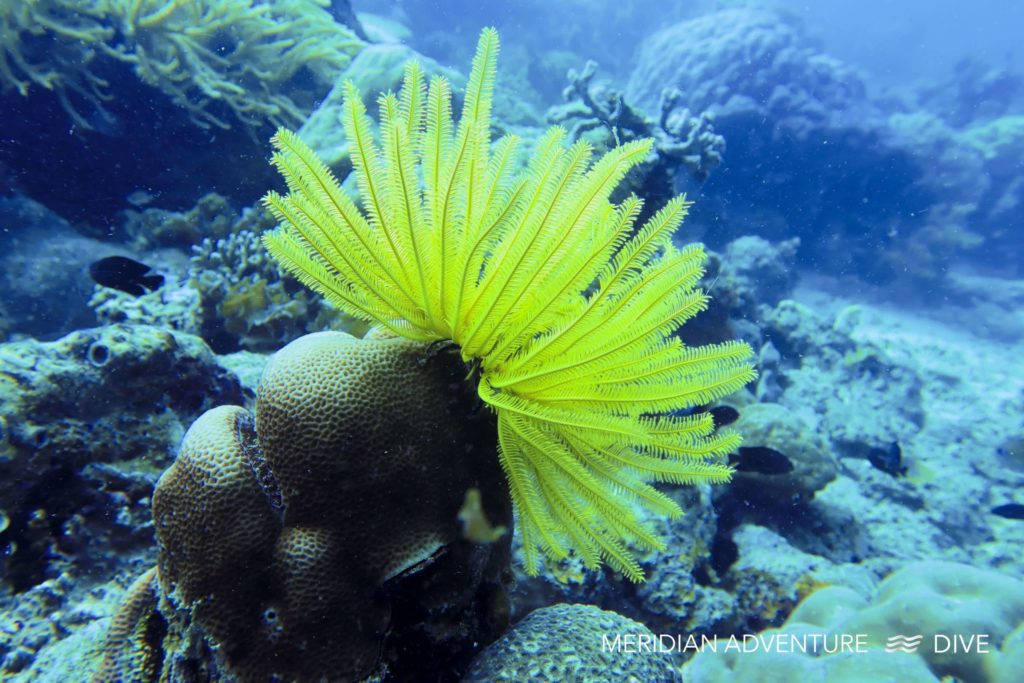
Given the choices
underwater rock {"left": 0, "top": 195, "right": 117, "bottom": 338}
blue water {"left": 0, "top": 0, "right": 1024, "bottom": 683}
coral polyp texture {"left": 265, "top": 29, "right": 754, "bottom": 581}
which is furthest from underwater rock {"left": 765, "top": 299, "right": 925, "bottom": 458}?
underwater rock {"left": 0, "top": 195, "right": 117, "bottom": 338}

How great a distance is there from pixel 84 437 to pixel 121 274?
1.84 m

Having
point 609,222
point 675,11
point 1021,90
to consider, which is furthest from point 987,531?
point 1021,90

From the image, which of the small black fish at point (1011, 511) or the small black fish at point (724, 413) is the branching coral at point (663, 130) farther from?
the small black fish at point (1011, 511)

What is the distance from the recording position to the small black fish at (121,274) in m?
4.40

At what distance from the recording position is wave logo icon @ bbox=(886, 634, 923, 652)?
451 cm

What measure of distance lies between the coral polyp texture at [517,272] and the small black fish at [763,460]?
358 cm

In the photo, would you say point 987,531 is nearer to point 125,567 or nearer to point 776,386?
point 776,386

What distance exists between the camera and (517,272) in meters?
2.35

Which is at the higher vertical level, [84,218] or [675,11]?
[675,11]

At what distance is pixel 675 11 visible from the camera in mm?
30859

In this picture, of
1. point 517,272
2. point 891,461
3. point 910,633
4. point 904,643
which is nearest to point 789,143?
point 891,461

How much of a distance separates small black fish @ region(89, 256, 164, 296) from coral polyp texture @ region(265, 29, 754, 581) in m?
2.88

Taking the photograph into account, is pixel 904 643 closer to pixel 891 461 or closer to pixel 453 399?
pixel 891 461

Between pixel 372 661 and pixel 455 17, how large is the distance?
96.9ft
